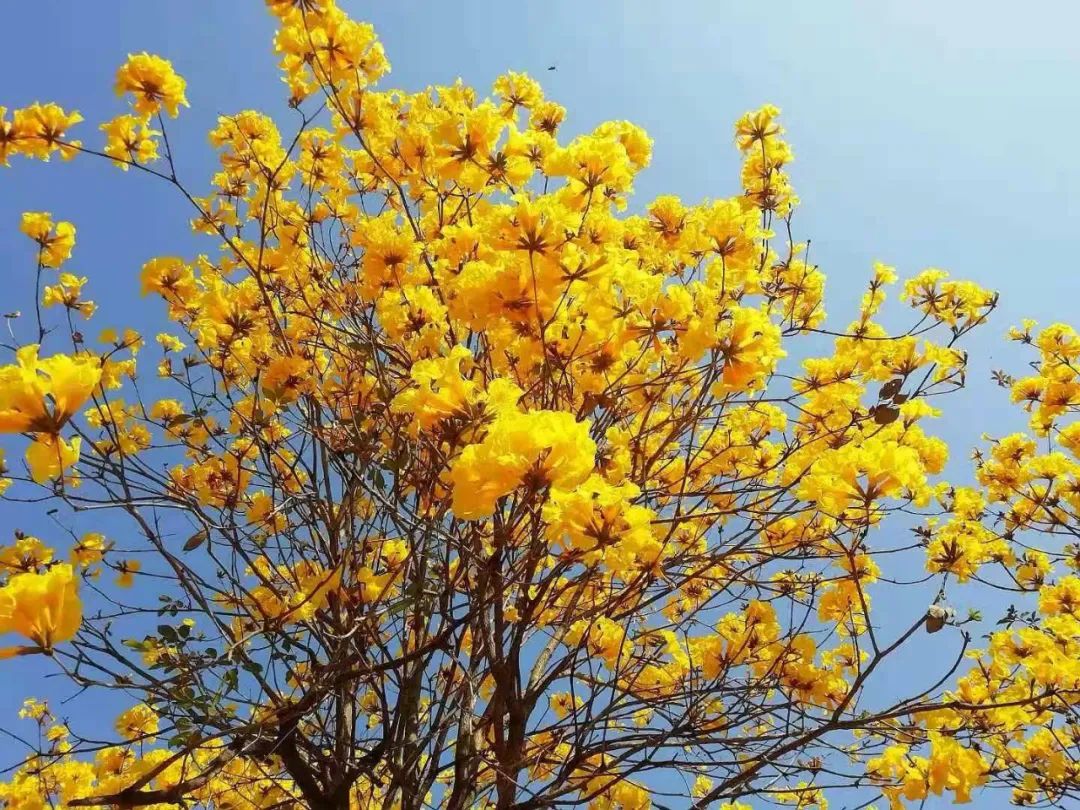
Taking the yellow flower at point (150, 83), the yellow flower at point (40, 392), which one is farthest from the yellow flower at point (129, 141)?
the yellow flower at point (40, 392)

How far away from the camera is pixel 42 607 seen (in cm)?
146

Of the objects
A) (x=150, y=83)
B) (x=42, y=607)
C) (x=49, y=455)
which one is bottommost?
(x=42, y=607)

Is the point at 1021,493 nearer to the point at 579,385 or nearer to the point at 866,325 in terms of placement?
the point at 866,325

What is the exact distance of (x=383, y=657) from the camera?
341 cm

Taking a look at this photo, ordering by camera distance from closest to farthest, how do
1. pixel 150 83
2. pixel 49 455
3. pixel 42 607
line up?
pixel 42 607, pixel 49 455, pixel 150 83

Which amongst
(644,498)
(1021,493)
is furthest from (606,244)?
(1021,493)

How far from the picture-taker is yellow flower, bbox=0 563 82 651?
4.74 ft

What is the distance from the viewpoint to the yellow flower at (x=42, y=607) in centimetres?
145

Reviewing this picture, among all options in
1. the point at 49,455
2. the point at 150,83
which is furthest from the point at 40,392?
the point at 150,83

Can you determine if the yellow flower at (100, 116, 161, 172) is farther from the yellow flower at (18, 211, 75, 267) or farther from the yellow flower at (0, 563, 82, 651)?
the yellow flower at (0, 563, 82, 651)

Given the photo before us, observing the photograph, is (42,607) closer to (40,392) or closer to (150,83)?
(40,392)

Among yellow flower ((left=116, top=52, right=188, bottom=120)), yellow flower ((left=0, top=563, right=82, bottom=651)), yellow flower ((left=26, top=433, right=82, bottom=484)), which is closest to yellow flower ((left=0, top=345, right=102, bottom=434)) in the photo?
yellow flower ((left=26, top=433, right=82, bottom=484))

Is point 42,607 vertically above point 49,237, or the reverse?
point 49,237

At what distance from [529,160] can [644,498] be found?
162cm
